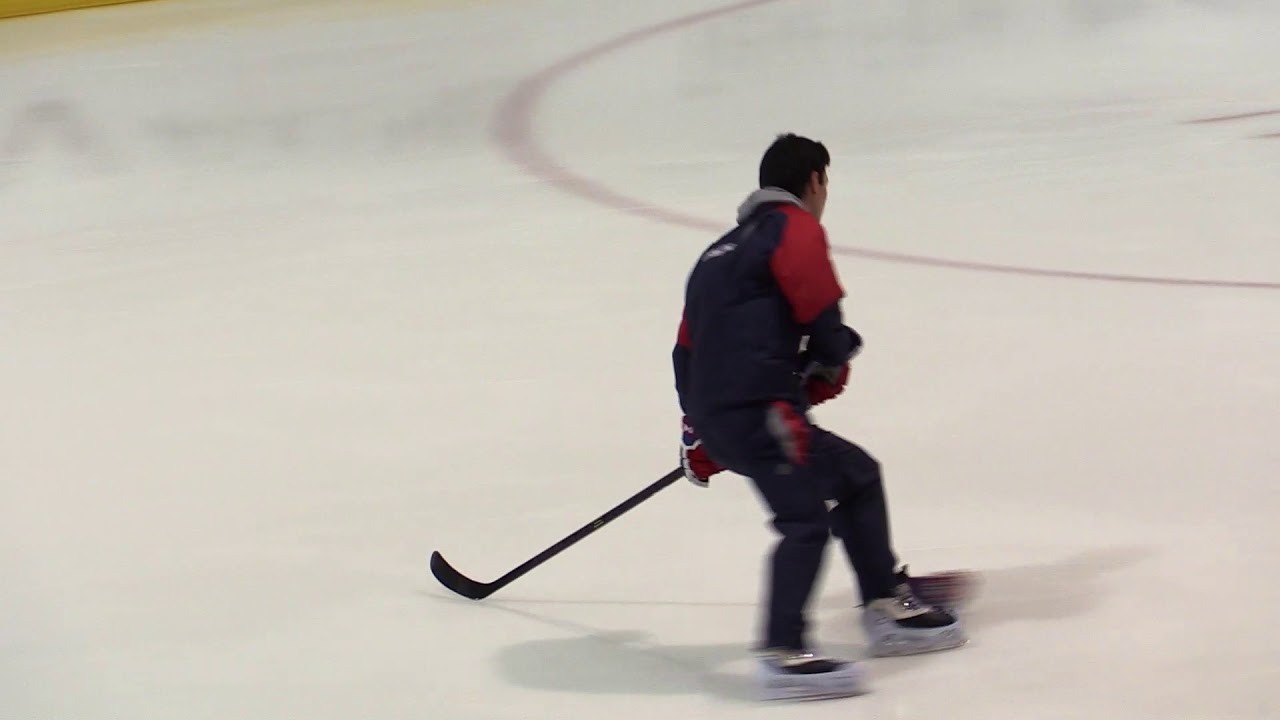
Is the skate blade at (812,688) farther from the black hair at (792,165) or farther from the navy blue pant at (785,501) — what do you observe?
the black hair at (792,165)

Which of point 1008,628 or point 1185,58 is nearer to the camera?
point 1008,628

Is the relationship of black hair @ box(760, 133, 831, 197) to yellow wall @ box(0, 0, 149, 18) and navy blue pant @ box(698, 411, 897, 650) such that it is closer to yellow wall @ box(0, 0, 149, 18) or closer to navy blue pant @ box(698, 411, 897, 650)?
Answer: navy blue pant @ box(698, 411, 897, 650)

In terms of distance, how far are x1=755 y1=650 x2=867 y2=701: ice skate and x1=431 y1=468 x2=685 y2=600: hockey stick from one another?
0.40 m

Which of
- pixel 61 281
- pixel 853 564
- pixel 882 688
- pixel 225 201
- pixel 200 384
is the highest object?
pixel 225 201

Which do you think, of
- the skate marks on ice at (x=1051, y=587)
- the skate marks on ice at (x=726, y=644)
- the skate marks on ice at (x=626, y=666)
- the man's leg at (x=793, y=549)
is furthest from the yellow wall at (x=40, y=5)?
the man's leg at (x=793, y=549)

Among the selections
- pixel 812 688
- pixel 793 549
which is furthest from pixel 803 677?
pixel 793 549

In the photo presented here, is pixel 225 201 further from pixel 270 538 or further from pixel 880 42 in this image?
pixel 880 42

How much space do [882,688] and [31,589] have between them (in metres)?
1.53

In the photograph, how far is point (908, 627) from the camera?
2348 millimetres

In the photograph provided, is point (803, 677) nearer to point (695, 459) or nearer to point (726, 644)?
point (726, 644)

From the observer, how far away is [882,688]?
2266 millimetres

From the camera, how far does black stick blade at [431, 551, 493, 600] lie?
8.75 ft

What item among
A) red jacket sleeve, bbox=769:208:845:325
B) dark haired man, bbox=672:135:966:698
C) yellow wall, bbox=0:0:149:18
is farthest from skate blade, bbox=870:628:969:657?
yellow wall, bbox=0:0:149:18

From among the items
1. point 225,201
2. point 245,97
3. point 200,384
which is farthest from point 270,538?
point 245,97
